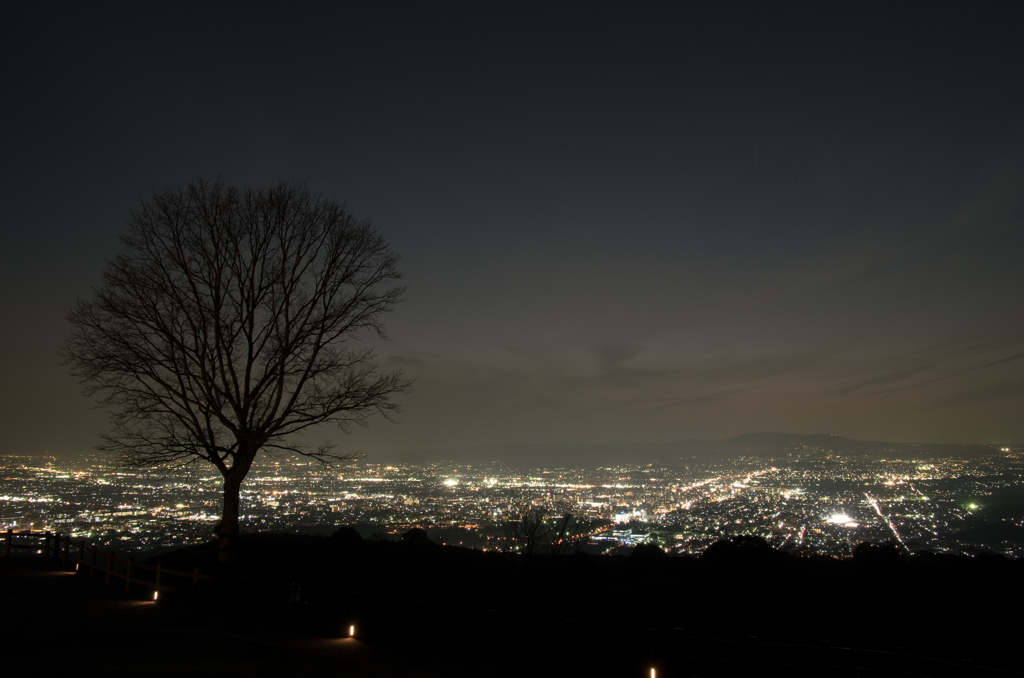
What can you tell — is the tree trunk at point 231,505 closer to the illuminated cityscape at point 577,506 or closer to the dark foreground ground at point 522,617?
the dark foreground ground at point 522,617

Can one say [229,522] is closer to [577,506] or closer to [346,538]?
[346,538]

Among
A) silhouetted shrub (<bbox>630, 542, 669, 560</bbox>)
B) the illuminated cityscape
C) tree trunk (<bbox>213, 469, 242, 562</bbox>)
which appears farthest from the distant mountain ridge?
tree trunk (<bbox>213, 469, 242, 562</bbox>)

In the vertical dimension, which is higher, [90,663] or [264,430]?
[264,430]

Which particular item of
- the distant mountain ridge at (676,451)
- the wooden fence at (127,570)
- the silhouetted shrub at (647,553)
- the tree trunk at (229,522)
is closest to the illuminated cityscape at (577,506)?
the tree trunk at (229,522)

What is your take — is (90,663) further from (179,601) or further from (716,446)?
(716,446)

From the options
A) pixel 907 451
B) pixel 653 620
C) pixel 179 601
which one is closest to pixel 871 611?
pixel 653 620

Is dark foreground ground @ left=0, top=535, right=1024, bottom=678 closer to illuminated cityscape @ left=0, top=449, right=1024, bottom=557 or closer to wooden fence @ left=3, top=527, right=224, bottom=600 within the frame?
wooden fence @ left=3, top=527, right=224, bottom=600

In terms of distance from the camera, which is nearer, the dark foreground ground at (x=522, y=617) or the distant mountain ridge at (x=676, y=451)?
the dark foreground ground at (x=522, y=617)
